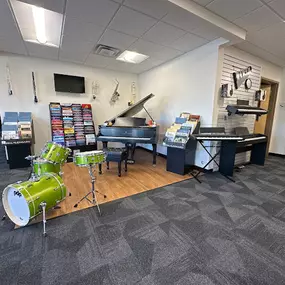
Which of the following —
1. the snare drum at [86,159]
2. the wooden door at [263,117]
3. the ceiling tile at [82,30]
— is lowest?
the snare drum at [86,159]

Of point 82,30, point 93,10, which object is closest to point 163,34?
point 93,10

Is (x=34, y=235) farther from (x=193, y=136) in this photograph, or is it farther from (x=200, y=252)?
(x=193, y=136)

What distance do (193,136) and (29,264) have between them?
9.48ft

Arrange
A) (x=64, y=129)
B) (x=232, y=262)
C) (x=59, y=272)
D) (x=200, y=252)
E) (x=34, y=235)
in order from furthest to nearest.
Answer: (x=64, y=129) < (x=34, y=235) < (x=200, y=252) < (x=232, y=262) < (x=59, y=272)

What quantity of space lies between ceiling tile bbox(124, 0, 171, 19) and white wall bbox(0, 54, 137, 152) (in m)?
3.19

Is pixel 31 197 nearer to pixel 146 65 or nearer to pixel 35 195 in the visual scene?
pixel 35 195

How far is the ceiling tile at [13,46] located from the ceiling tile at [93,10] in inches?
70.9

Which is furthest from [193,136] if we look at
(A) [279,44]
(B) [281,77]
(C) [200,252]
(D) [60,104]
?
(B) [281,77]

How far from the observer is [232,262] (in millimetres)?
1498

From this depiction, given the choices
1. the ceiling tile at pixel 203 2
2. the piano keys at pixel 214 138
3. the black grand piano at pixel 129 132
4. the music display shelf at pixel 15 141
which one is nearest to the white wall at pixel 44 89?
the music display shelf at pixel 15 141

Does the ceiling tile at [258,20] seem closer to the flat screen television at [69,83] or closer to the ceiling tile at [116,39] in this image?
the ceiling tile at [116,39]

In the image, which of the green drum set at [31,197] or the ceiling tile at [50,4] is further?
the ceiling tile at [50,4]

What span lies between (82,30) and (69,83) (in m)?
2.17

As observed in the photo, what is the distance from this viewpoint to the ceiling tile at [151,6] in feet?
6.86
